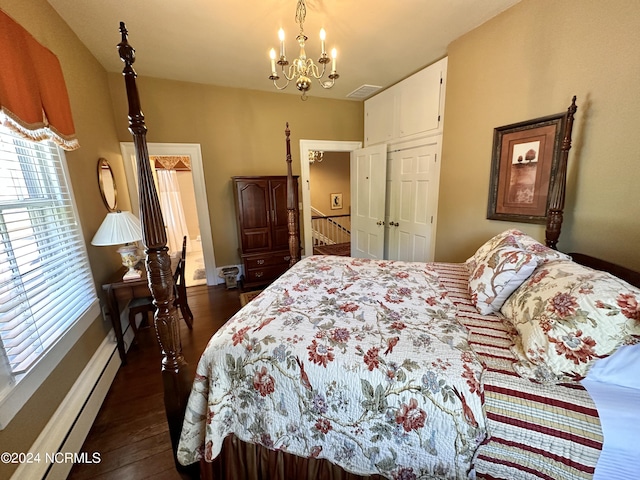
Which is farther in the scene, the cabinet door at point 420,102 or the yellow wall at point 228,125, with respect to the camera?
the yellow wall at point 228,125

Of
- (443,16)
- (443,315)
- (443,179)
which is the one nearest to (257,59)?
(443,16)

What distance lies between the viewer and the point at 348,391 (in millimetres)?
958

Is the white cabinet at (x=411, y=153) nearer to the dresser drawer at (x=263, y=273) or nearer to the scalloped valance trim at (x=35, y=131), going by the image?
the dresser drawer at (x=263, y=273)

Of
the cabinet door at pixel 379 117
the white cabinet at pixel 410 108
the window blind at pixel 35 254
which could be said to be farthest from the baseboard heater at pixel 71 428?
the cabinet door at pixel 379 117

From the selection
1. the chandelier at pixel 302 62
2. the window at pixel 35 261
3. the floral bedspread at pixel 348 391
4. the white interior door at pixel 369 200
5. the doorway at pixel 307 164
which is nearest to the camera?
the floral bedspread at pixel 348 391

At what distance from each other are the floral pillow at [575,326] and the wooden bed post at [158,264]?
4.54 feet

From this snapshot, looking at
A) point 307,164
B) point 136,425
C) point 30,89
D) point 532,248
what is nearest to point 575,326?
point 532,248

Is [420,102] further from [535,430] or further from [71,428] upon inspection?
[71,428]

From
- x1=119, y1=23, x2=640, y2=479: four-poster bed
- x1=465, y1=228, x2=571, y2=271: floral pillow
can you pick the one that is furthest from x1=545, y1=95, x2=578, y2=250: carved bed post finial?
x1=119, y1=23, x2=640, y2=479: four-poster bed

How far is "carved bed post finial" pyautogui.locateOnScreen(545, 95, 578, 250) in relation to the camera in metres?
1.63

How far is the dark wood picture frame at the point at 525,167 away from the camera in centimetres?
186

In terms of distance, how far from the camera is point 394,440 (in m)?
0.93

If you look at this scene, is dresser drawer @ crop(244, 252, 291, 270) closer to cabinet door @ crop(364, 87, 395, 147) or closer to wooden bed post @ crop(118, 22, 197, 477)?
cabinet door @ crop(364, 87, 395, 147)

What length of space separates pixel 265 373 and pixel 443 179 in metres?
2.73
